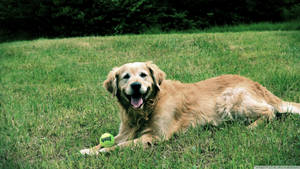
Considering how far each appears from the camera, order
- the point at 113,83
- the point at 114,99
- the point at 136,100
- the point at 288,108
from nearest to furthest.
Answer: the point at 136,100 → the point at 113,83 → the point at 288,108 → the point at 114,99

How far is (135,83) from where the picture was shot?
3.39m

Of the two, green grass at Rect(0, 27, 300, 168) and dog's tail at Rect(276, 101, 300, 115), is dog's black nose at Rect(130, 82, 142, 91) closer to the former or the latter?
green grass at Rect(0, 27, 300, 168)

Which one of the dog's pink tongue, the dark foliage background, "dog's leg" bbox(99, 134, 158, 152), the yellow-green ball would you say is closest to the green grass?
"dog's leg" bbox(99, 134, 158, 152)

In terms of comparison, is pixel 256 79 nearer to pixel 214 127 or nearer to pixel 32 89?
pixel 214 127

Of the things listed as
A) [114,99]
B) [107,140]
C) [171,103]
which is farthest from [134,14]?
[107,140]

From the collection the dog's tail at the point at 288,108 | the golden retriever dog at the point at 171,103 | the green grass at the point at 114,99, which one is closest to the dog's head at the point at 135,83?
the golden retriever dog at the point at 171,103

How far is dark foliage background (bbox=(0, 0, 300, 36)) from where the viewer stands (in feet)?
48.7

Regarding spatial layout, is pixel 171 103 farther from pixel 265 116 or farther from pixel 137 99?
pixel 265 116

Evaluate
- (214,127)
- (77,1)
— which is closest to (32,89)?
(214,127)

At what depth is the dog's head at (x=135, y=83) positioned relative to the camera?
3.44m

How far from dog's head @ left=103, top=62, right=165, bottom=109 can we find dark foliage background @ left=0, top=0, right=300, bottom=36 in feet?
36.3

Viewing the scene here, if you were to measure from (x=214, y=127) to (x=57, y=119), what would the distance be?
2.21 m

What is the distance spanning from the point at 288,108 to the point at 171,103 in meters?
1.52

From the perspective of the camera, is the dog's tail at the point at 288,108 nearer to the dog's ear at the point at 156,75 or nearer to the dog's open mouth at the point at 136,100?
the dog's ear at the point at 156,75
